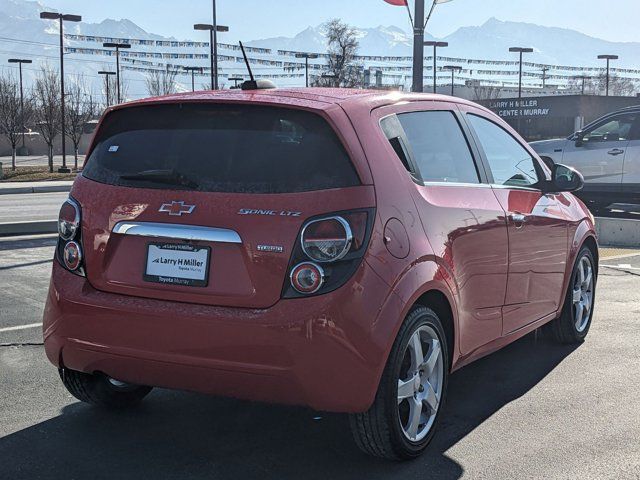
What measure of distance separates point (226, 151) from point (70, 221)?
2.76ft

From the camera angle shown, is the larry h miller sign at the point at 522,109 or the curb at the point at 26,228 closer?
the curb at the point at 26,228

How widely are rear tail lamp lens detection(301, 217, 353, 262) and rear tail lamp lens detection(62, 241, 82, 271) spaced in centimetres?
112

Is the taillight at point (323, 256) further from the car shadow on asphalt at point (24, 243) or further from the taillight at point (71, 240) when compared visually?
the car shadow on asphalt at point (24, 243)

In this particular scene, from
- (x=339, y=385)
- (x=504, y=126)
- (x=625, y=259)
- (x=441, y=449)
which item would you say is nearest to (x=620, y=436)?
(x=441, y=449)

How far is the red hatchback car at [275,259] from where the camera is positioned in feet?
11.3

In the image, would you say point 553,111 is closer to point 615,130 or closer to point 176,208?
point 615,130

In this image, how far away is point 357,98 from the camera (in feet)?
13.3

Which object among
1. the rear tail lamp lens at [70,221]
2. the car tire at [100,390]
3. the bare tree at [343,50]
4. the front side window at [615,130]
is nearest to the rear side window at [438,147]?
the rear tail lamp lens at [70,221]

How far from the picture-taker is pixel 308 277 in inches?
135

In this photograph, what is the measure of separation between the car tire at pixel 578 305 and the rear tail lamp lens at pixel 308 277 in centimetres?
294

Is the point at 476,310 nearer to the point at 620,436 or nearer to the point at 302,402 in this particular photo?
the point at 620,436

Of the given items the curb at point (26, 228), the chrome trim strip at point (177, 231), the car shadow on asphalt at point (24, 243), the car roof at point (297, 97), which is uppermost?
the car roof at point (297, 97)

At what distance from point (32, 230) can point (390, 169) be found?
1042cm

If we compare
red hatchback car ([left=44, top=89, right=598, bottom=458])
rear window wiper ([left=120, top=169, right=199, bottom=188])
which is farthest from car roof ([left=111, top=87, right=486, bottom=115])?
rear window wiper ([left=120, top=169, right=199, bottom=188])
